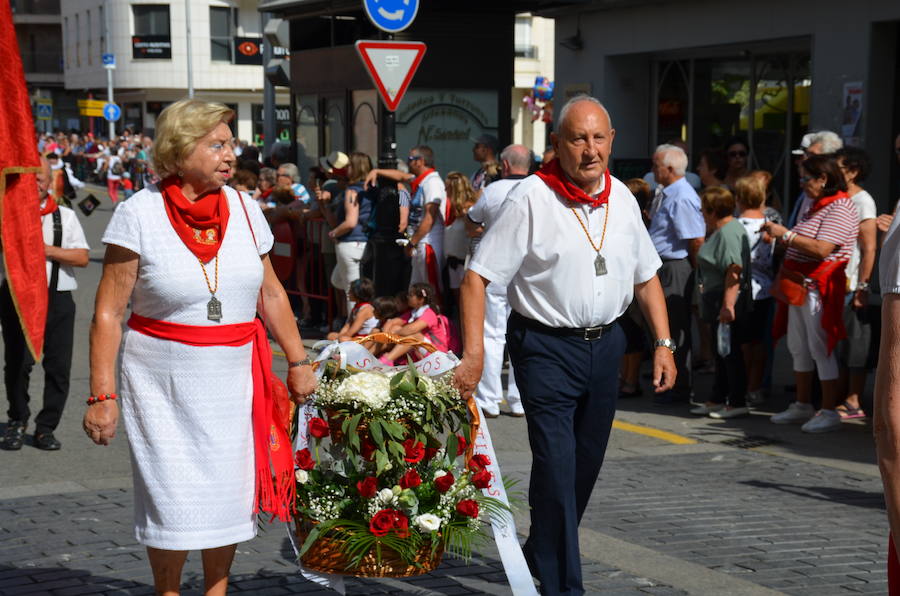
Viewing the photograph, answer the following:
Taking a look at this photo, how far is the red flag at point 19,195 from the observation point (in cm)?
315

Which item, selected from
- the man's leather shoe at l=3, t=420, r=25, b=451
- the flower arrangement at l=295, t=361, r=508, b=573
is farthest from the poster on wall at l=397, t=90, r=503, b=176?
the flower arrangement at l=295, t=361, r=508, b=573

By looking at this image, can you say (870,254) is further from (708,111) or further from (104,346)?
(708,111)

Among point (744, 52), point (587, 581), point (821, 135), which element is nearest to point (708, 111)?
point (744, 52)

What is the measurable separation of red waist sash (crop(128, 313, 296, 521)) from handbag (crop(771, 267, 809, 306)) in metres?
5.25

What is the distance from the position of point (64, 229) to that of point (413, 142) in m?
8.39

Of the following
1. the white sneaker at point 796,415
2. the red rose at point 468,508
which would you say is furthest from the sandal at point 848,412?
the red rose at point 468,508

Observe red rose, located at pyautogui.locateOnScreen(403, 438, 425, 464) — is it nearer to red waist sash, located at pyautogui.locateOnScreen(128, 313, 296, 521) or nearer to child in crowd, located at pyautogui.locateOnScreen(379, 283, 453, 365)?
red waist sash, located at pyautogui.locateOnScreen(128, 313, 296, 521)

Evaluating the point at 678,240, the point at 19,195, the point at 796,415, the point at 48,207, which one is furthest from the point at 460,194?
the point at 19,195

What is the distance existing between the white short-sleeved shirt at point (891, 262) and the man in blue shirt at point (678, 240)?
6.87 m

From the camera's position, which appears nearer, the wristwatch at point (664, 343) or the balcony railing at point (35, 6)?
the wristwatch at point (664, 343)

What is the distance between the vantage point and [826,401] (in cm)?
889

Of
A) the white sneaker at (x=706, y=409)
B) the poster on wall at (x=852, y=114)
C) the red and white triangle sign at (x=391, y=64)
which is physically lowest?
the white sneaker at (x=706, y=409)

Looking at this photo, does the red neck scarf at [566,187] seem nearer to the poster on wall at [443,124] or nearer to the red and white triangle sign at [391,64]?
the red and white triangle sign at [391,64]

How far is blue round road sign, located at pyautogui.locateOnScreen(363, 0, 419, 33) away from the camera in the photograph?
34.2 ft
